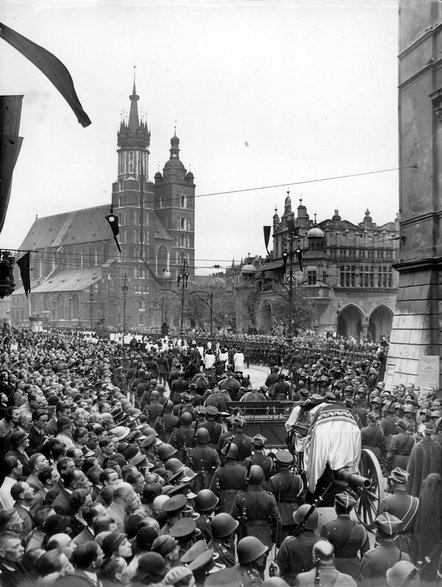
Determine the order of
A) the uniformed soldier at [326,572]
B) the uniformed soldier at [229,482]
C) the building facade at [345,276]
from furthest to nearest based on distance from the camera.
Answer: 1. the building facade at [345,276]
2. the uniformed soldier at [229,482]
3. the uniformed soldier at [326,572]

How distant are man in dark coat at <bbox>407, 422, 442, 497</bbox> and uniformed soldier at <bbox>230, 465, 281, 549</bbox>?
1.94m

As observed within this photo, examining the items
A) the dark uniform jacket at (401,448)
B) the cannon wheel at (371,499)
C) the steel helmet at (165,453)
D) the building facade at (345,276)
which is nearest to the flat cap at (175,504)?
the steel helmet at (165,453)

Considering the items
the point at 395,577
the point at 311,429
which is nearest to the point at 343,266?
the point at 311,429

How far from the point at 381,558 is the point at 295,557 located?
2.71ft

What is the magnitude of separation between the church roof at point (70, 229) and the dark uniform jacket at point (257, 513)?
99997 millimetres

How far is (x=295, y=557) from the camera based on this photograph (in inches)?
225

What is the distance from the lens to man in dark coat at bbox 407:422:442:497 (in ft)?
25.5

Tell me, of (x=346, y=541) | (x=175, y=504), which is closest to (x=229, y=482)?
(x=175, y=504)

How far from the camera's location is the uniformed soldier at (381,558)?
5152 mm

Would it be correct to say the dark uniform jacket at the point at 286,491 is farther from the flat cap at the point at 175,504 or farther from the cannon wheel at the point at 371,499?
the flat cap at the point at 175,504

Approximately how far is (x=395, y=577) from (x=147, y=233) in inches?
4003

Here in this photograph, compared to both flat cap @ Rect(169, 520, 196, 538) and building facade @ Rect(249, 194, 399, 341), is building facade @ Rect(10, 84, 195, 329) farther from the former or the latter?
flat cap @ Rect(169, 520, 196, 538)

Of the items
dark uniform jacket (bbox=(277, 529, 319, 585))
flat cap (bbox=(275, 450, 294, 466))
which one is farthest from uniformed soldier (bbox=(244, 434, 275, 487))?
dark uniform jacket (bbox=(277, 529, 319, 585))

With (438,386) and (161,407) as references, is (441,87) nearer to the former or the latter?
(438,386)
